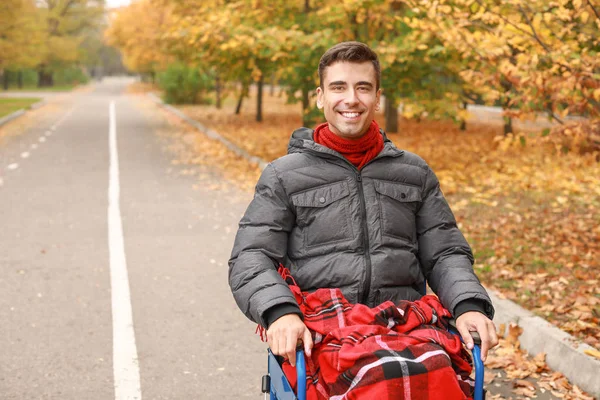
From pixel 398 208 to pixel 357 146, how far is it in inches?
11.6

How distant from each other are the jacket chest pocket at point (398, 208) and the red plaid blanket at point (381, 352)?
0.29m

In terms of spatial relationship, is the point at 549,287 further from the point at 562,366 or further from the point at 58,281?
the point at 58,281

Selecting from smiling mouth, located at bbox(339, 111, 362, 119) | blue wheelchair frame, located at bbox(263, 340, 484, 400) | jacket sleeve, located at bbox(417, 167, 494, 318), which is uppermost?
smiling mouth, located at bbox(339, 111, 362, 119)

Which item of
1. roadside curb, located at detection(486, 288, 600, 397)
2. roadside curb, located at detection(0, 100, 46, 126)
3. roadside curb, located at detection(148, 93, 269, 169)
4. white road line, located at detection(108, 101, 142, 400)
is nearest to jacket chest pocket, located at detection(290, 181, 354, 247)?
white road line, located at detection(108, 101, 142, 400)

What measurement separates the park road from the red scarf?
2.00 meters

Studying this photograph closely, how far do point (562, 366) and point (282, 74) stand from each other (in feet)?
35.4

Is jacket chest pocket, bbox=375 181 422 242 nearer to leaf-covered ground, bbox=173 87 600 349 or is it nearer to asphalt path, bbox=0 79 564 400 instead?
asphalt path, bbox=0 79 564 400

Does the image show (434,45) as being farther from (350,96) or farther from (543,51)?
(350,96)

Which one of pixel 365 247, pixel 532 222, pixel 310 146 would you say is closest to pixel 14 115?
pixel 532 222

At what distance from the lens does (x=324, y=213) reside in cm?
285

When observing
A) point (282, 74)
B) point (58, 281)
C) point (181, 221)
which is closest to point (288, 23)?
point (282, 74)

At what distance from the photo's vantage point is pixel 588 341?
4801 millimetres

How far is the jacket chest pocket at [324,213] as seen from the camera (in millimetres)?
2832

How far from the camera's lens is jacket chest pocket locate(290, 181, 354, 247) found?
283 centimetres
